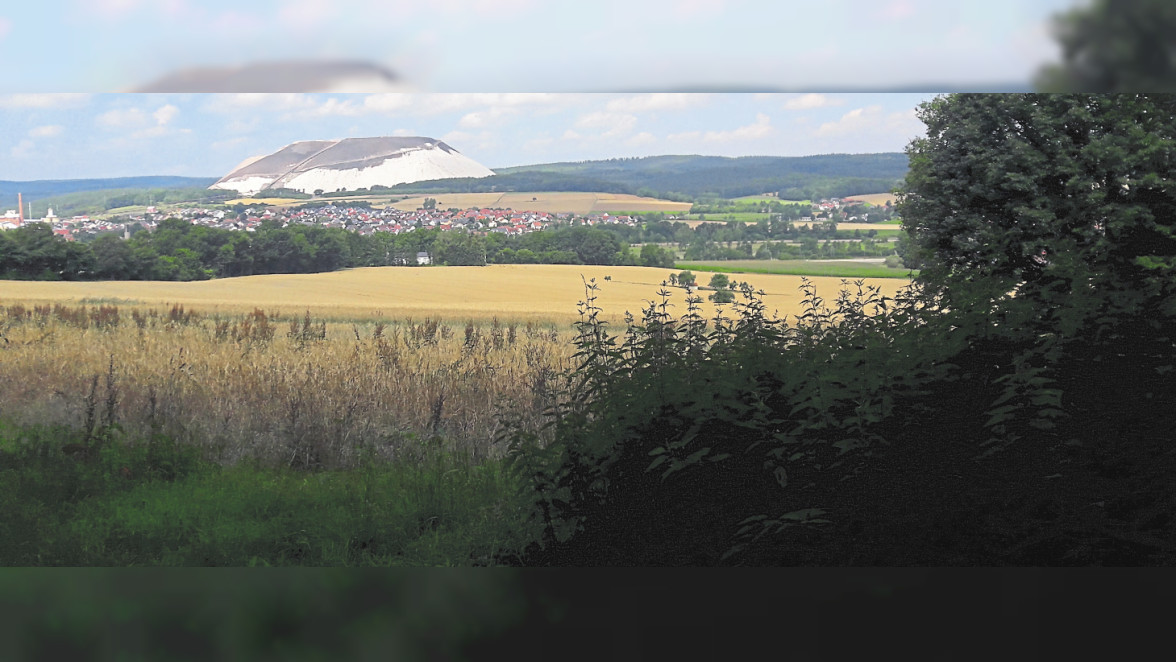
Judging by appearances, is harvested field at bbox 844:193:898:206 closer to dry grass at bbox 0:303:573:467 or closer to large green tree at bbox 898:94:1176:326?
large green tree at bbox 898:94:1176:326

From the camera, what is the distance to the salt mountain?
6.19 metres

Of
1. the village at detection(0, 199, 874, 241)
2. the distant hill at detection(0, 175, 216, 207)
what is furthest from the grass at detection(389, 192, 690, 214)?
the distant hill at detection(0, 175, 216, 207)

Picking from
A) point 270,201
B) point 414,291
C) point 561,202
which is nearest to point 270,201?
point 270,201

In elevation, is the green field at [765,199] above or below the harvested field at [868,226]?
above

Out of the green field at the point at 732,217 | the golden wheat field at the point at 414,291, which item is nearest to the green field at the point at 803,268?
the golden wheat field at the point at 414,291

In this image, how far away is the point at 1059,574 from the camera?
17.7ft

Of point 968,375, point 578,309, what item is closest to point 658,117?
point 578,309

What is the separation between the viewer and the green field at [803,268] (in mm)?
5820

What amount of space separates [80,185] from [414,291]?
2.16 metres

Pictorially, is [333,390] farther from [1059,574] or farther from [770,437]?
[1059,574]

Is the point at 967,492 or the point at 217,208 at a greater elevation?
the point at 217,208

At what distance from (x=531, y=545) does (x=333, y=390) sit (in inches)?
57.3

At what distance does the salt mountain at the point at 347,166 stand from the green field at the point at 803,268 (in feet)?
4.92

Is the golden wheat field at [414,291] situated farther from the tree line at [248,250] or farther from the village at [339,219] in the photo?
the village at [339,219]
